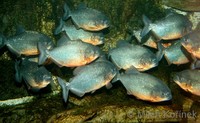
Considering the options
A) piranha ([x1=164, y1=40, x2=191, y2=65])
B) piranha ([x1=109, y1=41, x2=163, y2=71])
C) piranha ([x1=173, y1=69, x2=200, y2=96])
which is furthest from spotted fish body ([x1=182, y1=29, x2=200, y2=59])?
piranha ([x1=109, y1=41, x2=163, y2=71])


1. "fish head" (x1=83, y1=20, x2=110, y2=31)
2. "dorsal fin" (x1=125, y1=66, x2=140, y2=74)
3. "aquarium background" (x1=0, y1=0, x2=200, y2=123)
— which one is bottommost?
"aquarium background" (x1=0, y1=0, x2=200, y2=123)

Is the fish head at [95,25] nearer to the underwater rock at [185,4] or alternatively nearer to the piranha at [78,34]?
the piranha at [78,34]

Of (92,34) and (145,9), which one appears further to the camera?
(145,9)

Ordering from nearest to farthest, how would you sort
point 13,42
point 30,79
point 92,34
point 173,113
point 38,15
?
point 173,113 < point 30,79 < point 13,42 < point 92,34 < point 38,15

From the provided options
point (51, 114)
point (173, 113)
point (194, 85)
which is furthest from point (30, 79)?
point (194, 85)

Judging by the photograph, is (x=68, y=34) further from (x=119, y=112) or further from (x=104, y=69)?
Result: (x=119, y=112)

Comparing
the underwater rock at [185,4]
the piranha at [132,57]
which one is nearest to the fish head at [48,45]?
the piranha at [132,57]

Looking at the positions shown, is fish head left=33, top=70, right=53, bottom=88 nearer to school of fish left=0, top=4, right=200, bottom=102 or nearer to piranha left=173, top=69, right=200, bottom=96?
school of fish left=0, top=4, right=200, bottom=102
